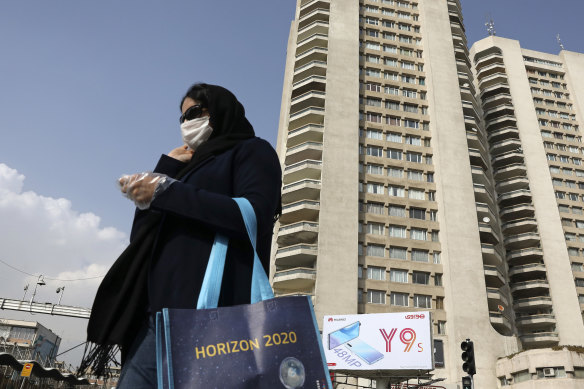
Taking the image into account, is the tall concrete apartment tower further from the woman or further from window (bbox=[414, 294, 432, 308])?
the woman

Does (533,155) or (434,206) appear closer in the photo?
(434,206)

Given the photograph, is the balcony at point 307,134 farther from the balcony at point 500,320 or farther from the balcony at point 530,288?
the balcony at point 530,288

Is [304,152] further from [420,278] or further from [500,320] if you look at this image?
[500,320]

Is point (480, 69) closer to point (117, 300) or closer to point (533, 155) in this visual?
point (533, 155)

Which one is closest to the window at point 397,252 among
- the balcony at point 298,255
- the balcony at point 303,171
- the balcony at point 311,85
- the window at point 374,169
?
the balcony at point 298,255

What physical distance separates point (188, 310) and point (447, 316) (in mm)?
41015

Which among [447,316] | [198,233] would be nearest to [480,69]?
[447,316]

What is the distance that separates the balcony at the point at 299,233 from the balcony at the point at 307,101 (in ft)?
47.6

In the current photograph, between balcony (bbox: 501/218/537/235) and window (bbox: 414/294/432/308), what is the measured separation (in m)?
23.0

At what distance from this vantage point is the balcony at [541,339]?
47881 millimetres

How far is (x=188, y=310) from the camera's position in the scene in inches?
65.4

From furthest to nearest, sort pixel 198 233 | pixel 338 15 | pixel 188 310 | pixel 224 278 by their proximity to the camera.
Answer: pixel 338 15, pixel 198 233, pixel 224 278, pixel 188 310

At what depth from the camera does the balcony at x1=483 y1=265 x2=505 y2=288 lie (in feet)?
140

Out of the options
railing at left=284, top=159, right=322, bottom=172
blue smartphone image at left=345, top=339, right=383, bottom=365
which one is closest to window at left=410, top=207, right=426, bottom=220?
railing at left=284, top=159, right=322, bottom=172
